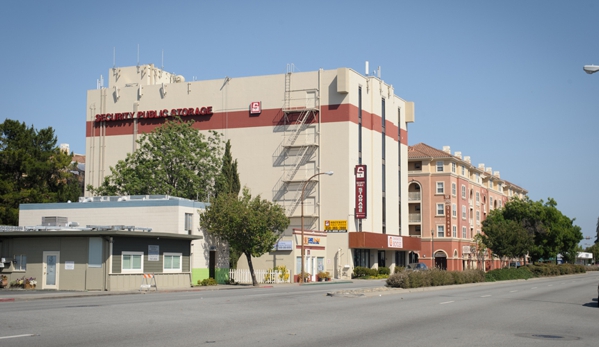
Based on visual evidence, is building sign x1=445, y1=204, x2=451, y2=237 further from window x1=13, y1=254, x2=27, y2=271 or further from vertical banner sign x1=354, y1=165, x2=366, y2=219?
window x1=13, y1=254, x2=27, y2=271

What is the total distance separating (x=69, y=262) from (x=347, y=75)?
3977 centimetres

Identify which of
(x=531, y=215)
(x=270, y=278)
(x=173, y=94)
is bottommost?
(x=270, y=278)

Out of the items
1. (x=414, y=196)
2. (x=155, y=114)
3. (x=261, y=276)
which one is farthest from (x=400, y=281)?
(x=414, y=196)

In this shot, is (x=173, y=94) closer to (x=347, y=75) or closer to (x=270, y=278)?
(x=347, y=75)

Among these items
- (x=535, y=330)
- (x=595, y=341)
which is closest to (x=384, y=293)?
(x=535, y=330)

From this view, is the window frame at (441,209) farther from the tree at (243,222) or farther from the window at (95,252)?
the window at (95,252)

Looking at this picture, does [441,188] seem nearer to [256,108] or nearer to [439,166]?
[439,166]

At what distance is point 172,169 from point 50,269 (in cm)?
2678

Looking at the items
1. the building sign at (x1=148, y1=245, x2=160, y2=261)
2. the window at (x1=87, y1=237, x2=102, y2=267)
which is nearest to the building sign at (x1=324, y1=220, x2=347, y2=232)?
the building sign at (x1=148, y1=245, x2=160, y2=261)

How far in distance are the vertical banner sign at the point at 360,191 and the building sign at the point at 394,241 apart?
797 cm

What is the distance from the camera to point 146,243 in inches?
1724

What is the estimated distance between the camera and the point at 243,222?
163 ft

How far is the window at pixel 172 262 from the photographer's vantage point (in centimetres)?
4559

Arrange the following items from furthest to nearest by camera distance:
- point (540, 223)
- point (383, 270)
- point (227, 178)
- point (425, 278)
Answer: point (540, 223) < point (383, 270) < point (227, 178) < point (425, 278)
